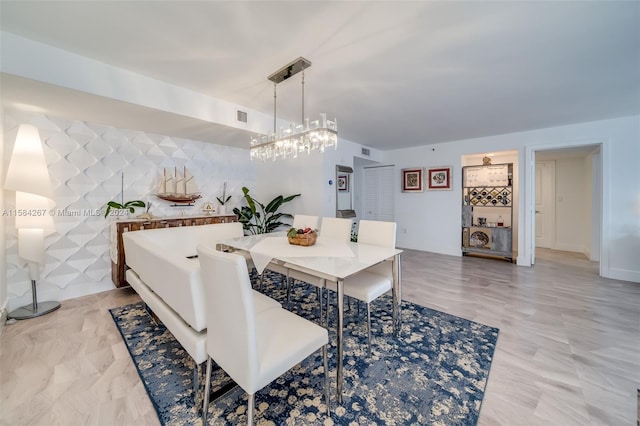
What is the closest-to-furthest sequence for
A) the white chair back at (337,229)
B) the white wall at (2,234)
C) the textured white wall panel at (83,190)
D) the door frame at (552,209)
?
1. the white wall at (2,234)
2. the textured white wall panel at (83,190)
3. the white chair back at (337,229)
4. the door frame at (552,209)

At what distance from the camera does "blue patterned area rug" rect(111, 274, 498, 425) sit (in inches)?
54.7

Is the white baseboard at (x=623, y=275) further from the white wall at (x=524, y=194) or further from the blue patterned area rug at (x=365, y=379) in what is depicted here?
the blue patterned area rug at (x=365, y=379)

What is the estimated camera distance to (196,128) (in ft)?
10.8

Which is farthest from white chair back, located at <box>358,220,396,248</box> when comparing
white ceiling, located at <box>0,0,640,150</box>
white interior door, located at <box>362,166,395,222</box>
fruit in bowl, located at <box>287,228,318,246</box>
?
white interior door, located at <box>362,166,395,222</box>

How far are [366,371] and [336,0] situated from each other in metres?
2.49

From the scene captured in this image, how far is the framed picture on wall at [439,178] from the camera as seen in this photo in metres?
5.32

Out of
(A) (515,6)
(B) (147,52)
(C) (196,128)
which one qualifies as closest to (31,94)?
(B) (147,52)

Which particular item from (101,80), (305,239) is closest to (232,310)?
(305,239)

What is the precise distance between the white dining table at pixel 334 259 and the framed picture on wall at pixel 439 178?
12.5ft

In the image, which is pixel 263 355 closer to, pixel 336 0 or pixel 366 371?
pixel 366 371

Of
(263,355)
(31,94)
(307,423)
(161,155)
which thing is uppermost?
(31,94)

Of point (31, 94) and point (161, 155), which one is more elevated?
point (31, 94)

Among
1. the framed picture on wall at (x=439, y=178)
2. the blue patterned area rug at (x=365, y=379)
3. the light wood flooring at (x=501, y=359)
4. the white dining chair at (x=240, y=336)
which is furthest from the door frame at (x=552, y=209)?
the white dining chair at (x=240, y=336)

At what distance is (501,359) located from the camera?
1.87 metres
